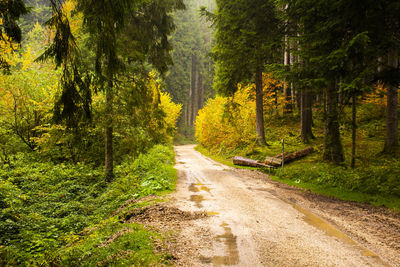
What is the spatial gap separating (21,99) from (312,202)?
16578mm

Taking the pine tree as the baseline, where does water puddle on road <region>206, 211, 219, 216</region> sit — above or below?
below

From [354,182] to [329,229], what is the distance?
447 cm

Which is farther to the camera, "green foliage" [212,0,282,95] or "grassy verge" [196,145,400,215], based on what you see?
"green foliage" [212,0,282,95]

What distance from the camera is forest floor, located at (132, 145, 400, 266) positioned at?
3695mm

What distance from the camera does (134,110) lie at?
8914mm

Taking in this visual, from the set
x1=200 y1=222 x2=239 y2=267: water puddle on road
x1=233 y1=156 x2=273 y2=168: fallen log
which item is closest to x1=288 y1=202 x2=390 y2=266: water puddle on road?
x1=200 y1=222 x2=239 y2=267: water puddle on road

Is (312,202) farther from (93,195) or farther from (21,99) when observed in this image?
(21,99)

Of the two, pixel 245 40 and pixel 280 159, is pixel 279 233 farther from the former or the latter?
pixel 245 40

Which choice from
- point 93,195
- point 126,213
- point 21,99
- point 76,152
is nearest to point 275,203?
point 126,213

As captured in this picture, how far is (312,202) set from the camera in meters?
7.07

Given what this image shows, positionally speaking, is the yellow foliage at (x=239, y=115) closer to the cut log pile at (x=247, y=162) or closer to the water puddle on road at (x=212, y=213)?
the cut log pile at (x=247, y=162)

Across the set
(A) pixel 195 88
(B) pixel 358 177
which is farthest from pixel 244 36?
(A) pixel 195 88

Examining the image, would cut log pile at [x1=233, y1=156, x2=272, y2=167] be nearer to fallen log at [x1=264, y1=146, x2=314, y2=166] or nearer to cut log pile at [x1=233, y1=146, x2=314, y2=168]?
cut log pile at [x1=233, y1=146, x2=314, y2=168]

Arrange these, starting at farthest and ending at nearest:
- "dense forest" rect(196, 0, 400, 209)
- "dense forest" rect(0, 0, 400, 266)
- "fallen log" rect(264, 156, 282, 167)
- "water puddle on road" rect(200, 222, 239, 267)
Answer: "fallen log" rect(264, 156, 282, 167) < "dense forest" rect(196, 0, 400, 209) < "dense forest" rect(0, 0, 400, 266) < "water puddle on road" rect(200, 222, 239, 267)
